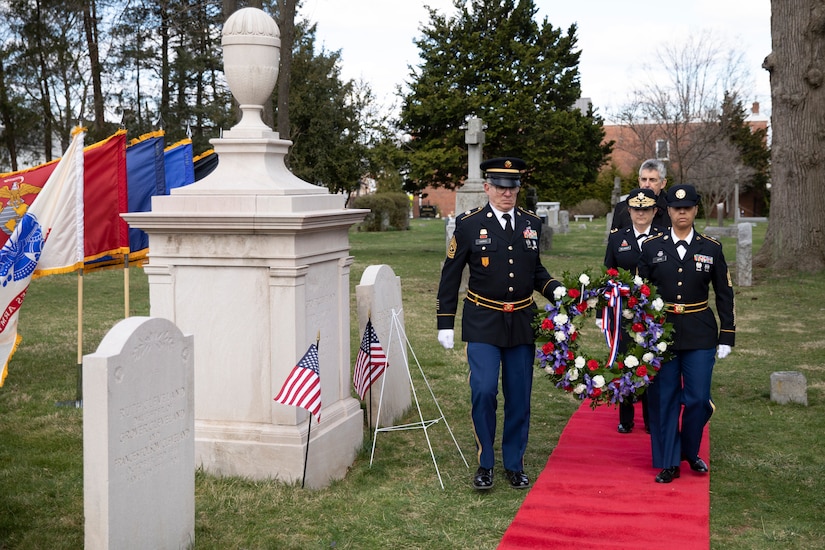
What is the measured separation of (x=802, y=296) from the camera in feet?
55.3

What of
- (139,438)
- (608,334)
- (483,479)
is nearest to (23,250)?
(139,438)

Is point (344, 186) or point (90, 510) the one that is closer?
point (90, 510)

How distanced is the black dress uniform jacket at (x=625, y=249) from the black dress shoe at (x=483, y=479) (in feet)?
7.12

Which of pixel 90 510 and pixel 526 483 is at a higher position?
pixel 90 510

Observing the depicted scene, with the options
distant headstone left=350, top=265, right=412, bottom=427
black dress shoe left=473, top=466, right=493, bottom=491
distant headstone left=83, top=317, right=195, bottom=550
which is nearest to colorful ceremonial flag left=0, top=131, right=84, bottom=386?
distant headstone left=350, top=265, right=412, bottom=427

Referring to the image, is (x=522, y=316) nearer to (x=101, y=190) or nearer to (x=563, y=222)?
(x=101, y=190)

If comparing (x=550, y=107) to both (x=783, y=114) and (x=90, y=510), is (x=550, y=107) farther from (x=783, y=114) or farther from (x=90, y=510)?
(x=90, y=510)

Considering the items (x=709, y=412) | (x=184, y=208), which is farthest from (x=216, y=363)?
(x=709, y=412)

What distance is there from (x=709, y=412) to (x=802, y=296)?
36.8 ft

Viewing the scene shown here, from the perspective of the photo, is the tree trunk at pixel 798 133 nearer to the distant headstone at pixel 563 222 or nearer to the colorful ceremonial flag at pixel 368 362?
the colorful ceremonial flag at pixel 368 362

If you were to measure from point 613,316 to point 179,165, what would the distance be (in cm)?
535

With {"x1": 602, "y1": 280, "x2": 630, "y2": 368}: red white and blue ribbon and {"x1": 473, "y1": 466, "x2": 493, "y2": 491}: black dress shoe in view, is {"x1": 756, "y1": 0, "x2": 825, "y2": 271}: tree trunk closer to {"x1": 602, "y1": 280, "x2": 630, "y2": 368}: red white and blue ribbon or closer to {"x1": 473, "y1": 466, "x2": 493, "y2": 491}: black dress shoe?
{"x1": 602, "y1": 280, "x2": 630, "y2": 368}: red white and blue ribbon

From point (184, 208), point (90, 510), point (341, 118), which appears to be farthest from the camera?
point (341, 118)

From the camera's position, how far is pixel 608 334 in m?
6.81
